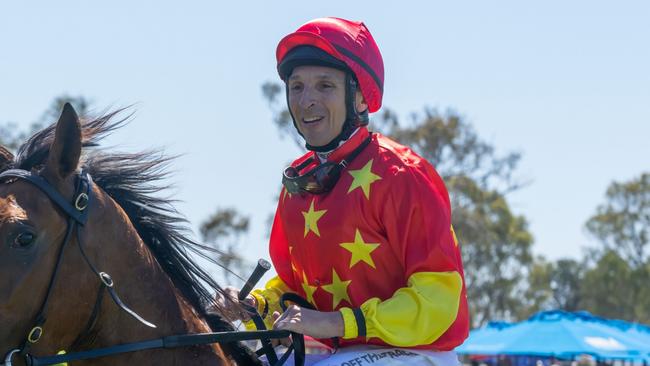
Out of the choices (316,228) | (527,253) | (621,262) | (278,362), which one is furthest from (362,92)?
(621,262)

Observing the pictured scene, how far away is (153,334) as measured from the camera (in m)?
3.63

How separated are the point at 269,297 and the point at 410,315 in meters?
1.11

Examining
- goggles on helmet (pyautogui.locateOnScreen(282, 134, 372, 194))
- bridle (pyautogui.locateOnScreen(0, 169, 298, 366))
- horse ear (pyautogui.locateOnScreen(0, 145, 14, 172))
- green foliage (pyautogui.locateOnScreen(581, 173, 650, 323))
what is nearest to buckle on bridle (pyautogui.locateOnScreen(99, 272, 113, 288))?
bridle (pyautogui.locateOnScreen(0, 169, 298, 366))

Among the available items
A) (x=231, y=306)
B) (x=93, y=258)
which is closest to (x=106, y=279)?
(x=93, y=258)

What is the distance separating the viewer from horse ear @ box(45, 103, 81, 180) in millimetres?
3352

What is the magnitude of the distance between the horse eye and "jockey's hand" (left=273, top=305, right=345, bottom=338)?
103cm

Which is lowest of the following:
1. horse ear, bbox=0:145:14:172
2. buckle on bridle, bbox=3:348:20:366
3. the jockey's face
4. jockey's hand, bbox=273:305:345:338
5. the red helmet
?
buckle on bridle, bbox=3:348:20:366

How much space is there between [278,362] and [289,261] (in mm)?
753

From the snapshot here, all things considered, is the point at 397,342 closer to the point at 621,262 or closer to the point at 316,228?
the point at 316,228


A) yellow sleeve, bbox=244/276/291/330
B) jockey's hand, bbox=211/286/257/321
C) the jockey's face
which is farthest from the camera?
yellow sleeve, bbox=244/276/291/330

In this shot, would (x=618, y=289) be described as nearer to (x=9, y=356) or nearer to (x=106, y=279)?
(x=106, y=279)

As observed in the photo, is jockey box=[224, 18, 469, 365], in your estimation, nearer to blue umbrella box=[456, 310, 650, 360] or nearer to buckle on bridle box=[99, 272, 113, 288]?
buckle on bridle box=[99, 272, 113, 288]

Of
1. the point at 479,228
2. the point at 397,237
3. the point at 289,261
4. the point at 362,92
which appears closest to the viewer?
the point at 397,237

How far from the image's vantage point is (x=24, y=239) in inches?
126
